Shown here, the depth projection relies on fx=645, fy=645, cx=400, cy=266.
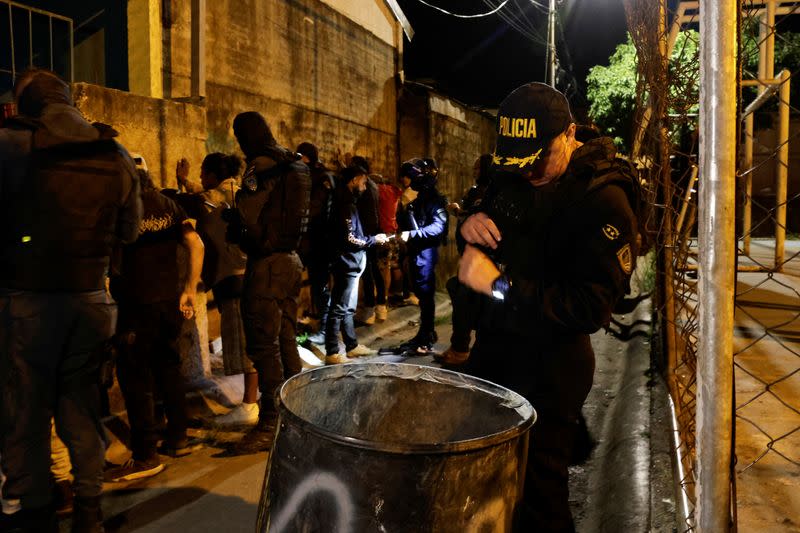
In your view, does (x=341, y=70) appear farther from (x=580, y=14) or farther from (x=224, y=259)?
(x=580, y=14)

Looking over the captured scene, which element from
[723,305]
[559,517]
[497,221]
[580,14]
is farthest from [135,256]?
[580,14]

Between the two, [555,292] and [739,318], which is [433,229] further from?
[555,292]

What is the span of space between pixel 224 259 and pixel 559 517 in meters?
3.65

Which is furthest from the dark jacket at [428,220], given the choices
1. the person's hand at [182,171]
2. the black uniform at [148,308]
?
the black uniform at [148,308]

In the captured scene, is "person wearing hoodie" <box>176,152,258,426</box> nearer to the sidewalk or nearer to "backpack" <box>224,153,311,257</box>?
the sidewalk

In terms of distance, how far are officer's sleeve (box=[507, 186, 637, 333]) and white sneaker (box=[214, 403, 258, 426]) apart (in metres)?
3.31

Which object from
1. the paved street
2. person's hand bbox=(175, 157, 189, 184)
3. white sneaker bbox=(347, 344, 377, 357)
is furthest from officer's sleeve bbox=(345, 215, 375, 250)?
the paved street

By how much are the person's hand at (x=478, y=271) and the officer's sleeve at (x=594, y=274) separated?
0.26 ft

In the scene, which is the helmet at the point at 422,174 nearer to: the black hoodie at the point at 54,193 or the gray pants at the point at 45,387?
the black hoodie at the point at 54,193

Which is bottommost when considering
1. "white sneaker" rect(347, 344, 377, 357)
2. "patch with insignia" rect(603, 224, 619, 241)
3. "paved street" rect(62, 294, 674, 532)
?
"paved street" rect(62, 294, 674, 532)

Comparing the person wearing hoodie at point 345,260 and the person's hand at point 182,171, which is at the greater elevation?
the person's hand at point 182,171

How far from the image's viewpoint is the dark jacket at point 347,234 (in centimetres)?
661

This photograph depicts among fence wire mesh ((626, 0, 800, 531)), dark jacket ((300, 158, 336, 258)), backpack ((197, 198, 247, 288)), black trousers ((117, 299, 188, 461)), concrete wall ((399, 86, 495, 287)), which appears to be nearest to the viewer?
fence wire mesh ((626, 0, 800, 531))

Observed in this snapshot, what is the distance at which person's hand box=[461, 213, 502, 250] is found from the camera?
2141 mm
